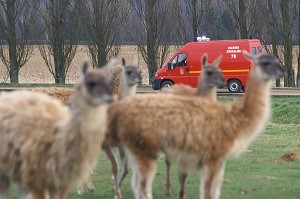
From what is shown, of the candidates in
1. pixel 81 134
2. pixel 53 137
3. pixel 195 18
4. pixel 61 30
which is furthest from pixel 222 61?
pixel 81 134

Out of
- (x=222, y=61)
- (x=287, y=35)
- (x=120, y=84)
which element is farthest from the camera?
(x=287, y=35)

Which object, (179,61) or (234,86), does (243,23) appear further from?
(234,86)

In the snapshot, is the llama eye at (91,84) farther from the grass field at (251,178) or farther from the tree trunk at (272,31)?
the tree trunk at (272,31)

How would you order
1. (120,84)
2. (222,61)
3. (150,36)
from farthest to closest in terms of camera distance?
(150,36) < (222,61) < (120,84)

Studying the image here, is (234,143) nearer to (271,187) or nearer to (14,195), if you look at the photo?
(271,187)

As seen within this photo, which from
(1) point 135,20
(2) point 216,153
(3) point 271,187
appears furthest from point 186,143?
(1) point 135,20

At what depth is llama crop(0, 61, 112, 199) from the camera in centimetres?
669

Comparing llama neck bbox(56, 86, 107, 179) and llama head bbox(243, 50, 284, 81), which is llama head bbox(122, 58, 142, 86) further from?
llama neck bbox(56, 86, 107, 179)

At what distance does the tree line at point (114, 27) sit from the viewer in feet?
126

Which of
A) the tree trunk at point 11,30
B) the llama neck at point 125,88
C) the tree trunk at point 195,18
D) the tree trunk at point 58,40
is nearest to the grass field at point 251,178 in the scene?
the llama neck at point 125,88

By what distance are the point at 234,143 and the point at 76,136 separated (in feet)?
6.83

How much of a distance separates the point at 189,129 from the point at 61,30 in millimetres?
30813

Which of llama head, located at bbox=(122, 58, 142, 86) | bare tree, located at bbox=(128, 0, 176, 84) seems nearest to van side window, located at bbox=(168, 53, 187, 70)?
bare tree, located at bbox=(128, 0, 176, 84)

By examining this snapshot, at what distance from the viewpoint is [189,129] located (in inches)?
312
